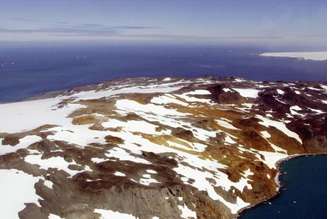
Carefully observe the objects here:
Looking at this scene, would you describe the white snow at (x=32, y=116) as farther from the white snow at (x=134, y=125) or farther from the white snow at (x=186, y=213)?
the white snow at (x=186, y=213)

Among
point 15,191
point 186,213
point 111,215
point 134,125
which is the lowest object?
point 134,125

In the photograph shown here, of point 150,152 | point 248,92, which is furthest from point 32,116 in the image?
point 248,92

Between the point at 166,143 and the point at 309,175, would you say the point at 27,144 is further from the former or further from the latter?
the point at 309,175

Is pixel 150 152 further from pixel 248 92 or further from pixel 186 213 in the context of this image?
pixel 248 92

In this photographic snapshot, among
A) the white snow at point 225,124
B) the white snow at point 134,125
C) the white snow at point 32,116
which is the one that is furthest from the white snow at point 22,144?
the white snow at point 225,124

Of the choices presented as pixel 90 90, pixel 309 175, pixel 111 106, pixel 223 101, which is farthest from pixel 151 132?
pixel 90 90

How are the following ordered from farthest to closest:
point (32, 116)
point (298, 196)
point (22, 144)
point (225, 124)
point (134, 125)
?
1. point (225, 124)
2. point (32, 116)
3. point (134, 125)
4. point (22, 144)
5. point (298, 196)
